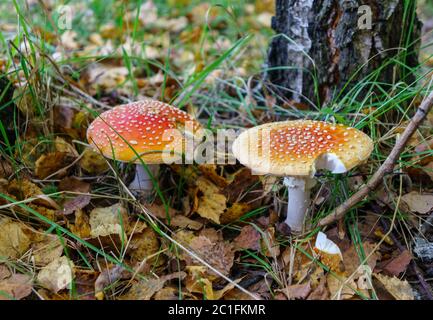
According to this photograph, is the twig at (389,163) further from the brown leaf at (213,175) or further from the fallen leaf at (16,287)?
the fallen leaf at (16,287)

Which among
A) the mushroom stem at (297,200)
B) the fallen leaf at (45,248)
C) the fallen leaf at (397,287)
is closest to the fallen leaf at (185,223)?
the mushroom stem at (297,200)

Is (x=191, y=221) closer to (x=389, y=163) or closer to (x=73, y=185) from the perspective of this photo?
(x=73, y=185)

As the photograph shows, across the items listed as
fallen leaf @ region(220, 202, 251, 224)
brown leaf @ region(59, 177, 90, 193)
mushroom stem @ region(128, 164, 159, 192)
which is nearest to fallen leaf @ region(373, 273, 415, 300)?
fallen leaf @ region(220, 202, 251, 224)

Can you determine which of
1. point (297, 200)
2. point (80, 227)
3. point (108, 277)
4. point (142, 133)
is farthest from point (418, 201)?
point (80, 227)

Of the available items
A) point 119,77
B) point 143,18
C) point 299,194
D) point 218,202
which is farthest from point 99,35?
point 299,194

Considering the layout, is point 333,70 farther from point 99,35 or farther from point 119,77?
point 99,35
